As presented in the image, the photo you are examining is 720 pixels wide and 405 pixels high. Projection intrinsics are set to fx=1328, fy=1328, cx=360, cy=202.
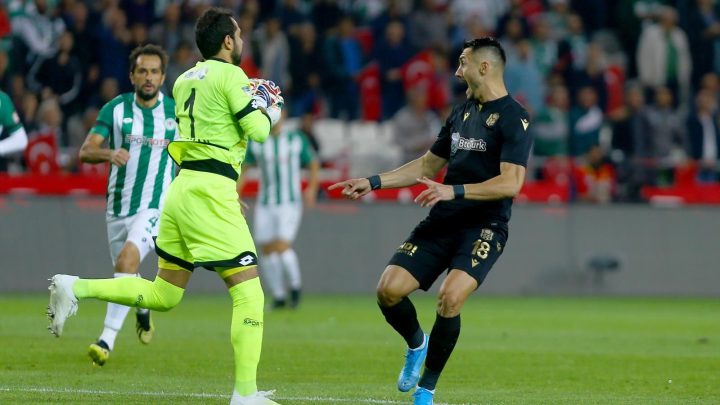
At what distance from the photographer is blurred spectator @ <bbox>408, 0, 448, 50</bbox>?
23016 millimetres

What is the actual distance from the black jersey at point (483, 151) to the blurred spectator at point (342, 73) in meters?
13.4

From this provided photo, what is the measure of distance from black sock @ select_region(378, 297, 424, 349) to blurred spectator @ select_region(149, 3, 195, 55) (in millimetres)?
13093

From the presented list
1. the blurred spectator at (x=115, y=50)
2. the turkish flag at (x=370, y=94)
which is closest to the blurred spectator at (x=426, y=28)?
the turkish flag at (x=370, y=94)

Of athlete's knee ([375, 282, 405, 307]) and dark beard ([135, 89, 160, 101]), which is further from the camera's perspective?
dark beard ([135, 89, 160, 101])

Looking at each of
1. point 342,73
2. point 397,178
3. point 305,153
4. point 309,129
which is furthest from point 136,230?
point 342,73

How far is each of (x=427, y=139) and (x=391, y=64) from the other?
2.29 metres

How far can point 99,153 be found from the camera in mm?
11180

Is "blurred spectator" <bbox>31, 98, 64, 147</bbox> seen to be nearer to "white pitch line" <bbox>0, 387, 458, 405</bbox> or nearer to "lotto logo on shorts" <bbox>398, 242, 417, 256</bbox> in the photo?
"white pitch line" <bbox>0, 387, 458, 405</bbox>

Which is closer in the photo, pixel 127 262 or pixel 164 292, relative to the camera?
pixel 164 292

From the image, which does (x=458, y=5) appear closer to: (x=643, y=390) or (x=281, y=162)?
(x=281, y=162)

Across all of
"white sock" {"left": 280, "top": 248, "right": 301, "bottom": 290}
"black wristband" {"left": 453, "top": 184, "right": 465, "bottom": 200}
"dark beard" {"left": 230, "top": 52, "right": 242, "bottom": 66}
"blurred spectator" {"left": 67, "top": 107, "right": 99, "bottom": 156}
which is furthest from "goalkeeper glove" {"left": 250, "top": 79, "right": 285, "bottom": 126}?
"blurred spectator" {"left": 67, "top": 107, "right": 99, "bottom": 156}

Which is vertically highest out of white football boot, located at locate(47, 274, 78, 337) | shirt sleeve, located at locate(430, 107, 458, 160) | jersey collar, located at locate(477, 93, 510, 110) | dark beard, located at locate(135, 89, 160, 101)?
jersey collar, located at locate(477, 93, 510, 110)

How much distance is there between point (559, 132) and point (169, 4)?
6742 mm

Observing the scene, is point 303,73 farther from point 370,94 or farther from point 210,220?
point 210,220
